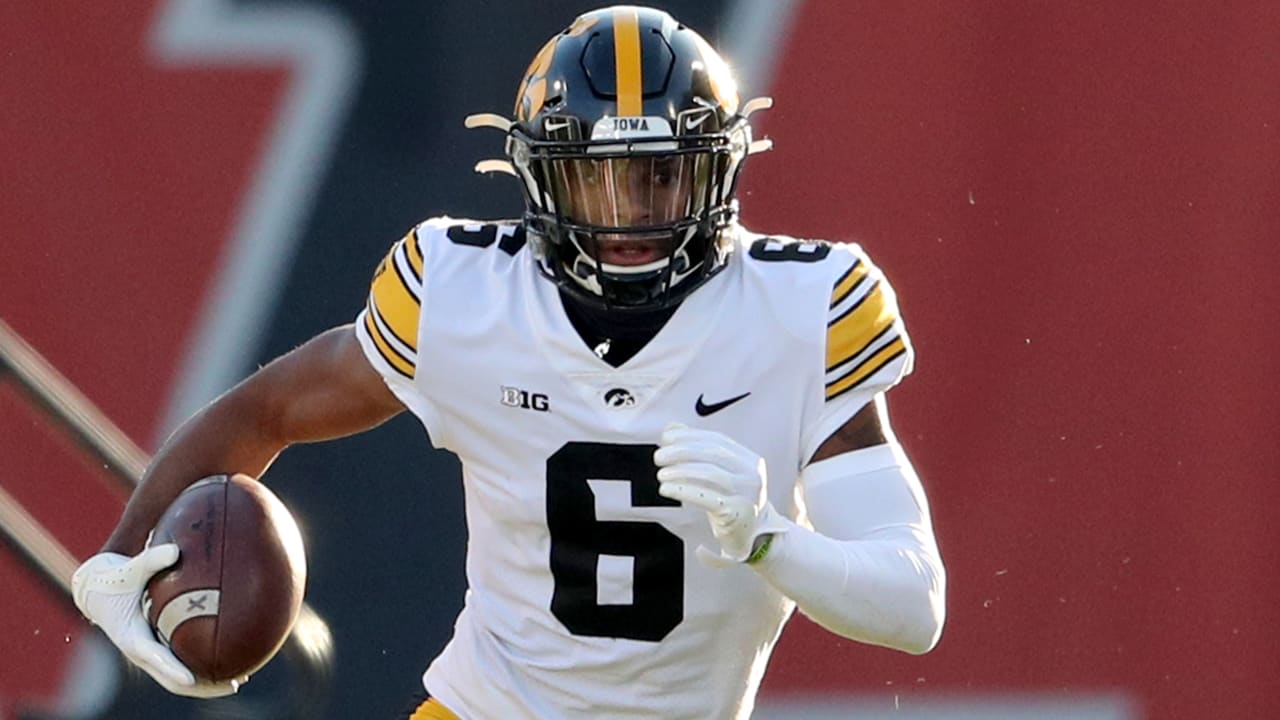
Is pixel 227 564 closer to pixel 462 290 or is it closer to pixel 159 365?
pixel 462 290

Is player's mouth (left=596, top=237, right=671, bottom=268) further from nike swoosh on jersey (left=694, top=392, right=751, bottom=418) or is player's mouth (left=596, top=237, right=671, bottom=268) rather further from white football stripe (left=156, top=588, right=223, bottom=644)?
white football stripe (left=156, top=588, right=223, bottom=644)

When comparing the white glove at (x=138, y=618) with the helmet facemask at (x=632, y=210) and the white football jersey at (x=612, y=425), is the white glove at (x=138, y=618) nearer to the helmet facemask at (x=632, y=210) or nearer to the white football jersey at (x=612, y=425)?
the white football jersey at (x=612, y=425)

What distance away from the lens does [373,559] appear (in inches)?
169

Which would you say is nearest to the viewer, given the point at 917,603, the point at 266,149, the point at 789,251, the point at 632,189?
the point at 917,603

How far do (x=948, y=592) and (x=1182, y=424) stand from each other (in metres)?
0.54

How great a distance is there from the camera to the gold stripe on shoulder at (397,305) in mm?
2848

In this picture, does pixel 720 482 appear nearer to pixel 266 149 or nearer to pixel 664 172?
pixel 664 172

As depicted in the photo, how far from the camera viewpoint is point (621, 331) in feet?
9.19

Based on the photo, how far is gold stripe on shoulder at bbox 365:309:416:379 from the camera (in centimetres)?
285

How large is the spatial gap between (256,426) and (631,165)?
691mm

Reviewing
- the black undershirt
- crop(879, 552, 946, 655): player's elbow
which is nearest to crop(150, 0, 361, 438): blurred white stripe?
the black undershirt

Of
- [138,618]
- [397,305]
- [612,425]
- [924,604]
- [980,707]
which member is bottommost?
[980,707]

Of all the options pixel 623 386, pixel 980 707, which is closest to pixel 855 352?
pixel 623 386

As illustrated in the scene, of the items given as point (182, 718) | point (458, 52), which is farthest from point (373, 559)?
point (458, 52)
